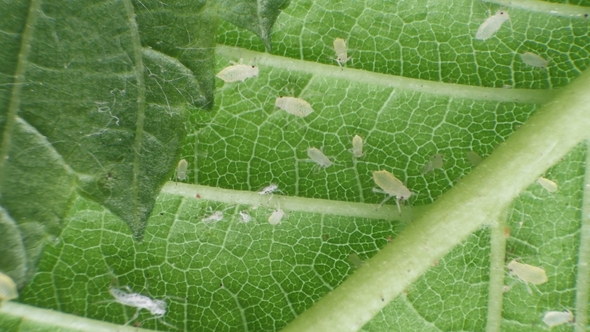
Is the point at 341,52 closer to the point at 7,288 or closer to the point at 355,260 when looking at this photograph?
the point at 355,260

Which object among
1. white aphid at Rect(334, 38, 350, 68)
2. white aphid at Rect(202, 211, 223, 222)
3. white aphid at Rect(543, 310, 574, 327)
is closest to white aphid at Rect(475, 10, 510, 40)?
white aphid at Rect(334, 38, 350, 68)

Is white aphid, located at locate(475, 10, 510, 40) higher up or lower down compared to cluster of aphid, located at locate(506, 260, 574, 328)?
higher up

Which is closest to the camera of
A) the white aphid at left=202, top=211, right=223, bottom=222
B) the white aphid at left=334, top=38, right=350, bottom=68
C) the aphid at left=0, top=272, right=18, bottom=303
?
the aphid at left=0, top=272, right=18, bottom=303

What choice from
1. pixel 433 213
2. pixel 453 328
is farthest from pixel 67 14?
pixel 453 328

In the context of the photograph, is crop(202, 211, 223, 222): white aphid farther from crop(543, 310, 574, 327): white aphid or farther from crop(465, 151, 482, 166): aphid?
crop(543, 310, 574, 327): white aphid

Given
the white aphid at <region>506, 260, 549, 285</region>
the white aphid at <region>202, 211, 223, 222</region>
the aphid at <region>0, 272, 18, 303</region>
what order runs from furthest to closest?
1. the white aphid at <region>202, 211, 223, 222</region>
2. the white aphid at <region>506, 260, 549, 285</region>
3. the aphid at <region>0, 272, 18, 303</region>

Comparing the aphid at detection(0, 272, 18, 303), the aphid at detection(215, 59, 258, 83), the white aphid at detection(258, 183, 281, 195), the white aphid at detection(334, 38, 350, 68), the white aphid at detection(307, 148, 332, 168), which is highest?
the white aphid at detection(334, 38, 350, 68)

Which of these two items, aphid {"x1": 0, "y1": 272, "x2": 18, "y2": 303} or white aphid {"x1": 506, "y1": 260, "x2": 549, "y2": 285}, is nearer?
aphid {"x1": 0, "y1": 272, "x2": 18, "y2": 303}

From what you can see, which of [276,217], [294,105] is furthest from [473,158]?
[276,217]
